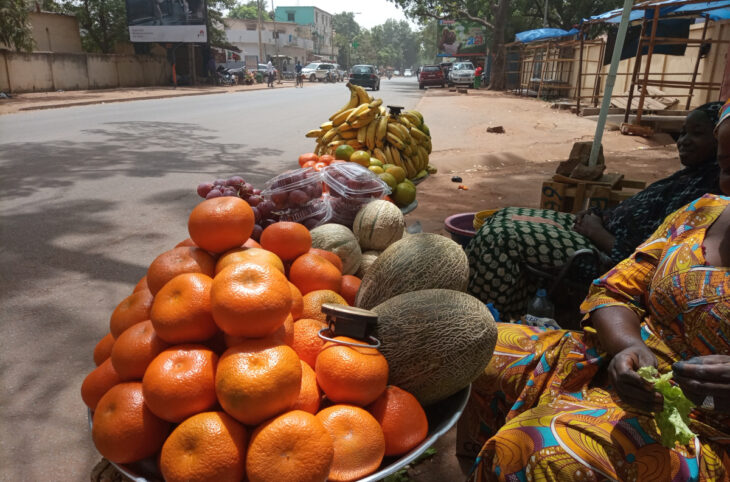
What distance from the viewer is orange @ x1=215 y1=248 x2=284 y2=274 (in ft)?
5.43

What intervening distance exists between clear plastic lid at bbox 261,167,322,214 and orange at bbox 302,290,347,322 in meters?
1.24

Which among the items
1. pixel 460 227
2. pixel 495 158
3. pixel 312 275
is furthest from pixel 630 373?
pixel 495 158

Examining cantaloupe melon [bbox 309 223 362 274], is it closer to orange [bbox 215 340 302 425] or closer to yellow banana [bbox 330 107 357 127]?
orange [bbox 215 340 302 425]

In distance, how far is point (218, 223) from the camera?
171 cm

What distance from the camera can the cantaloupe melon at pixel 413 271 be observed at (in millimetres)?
1923

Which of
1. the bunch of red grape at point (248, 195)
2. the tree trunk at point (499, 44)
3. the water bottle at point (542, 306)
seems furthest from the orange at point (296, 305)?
the tree trunk at point (499, 44)

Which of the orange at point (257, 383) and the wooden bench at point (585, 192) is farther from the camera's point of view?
the wooden bench at point (585, 192)

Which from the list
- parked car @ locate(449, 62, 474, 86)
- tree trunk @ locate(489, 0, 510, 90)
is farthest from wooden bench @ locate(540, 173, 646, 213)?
parked car @ locate(449, 62, 474, 86)

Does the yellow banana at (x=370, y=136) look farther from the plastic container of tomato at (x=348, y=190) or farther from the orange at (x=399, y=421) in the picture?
the orange at (x=399, y=421)

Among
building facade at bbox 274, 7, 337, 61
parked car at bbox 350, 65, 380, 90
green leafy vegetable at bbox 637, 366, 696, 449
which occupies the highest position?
building facade at bbox 274, 7, 337, 61

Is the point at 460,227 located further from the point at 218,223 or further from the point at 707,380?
the point at 707,380

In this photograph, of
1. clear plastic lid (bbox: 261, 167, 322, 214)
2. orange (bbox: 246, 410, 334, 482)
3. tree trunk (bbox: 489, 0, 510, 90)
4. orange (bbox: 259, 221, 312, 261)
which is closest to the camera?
orange (bbox: 246, 410, 334, 482)

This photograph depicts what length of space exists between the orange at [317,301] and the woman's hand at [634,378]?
36.6 inches

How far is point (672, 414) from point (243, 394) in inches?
43.0
